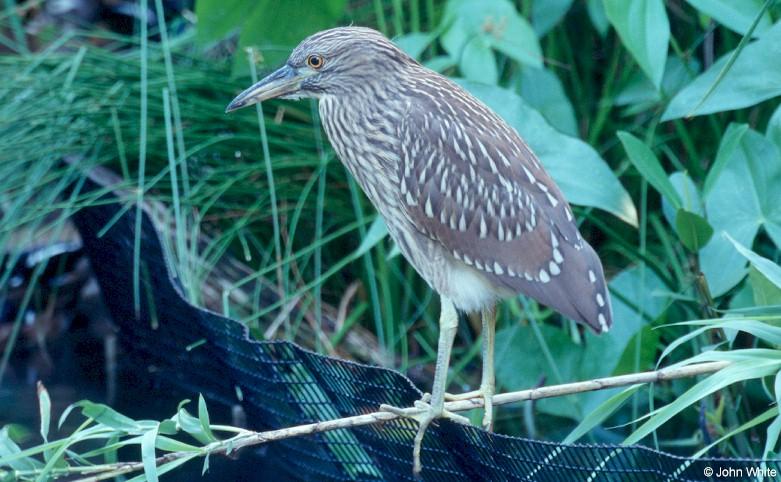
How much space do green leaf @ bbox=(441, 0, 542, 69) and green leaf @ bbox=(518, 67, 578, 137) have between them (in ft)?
0.66

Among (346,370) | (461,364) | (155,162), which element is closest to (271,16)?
(155,162)

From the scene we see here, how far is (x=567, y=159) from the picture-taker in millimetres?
2965

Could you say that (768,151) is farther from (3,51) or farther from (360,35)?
(3,51)

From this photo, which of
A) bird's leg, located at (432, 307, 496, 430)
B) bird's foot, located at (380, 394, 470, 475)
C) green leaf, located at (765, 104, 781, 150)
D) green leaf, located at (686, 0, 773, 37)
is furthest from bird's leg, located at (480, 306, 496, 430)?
green leaf, located at (686, 0, 773, 37)

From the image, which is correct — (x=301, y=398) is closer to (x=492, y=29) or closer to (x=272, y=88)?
(x=272, y=88)

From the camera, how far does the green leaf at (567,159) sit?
2865 mm

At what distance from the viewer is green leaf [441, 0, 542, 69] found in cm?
319

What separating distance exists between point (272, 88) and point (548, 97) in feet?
3.47

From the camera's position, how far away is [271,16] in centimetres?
340

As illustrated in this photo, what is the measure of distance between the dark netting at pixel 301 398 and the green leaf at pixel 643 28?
43.7 inches

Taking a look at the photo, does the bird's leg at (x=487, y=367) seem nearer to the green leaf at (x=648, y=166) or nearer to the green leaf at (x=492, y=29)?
the green leaf at (x=648, y=166)

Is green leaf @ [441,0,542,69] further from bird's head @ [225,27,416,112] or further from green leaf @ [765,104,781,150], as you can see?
green leaf @ [765,104,781,150]

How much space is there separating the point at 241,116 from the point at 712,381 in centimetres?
193

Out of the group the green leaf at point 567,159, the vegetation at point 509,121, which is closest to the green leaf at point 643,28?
the vegetation at point 509,121
